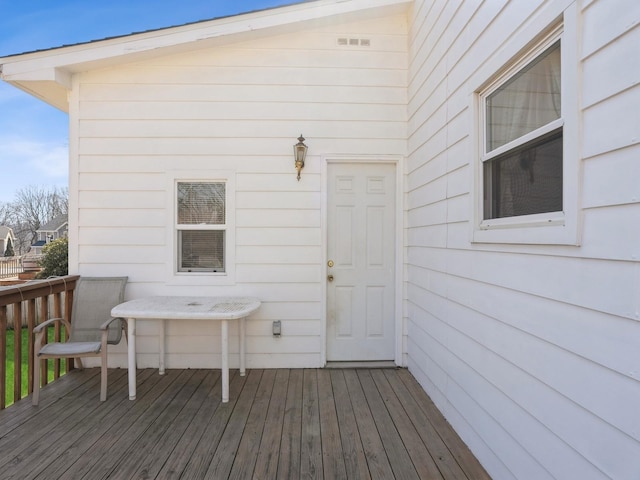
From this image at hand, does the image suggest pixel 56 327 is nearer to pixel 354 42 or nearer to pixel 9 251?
pixel 354 42

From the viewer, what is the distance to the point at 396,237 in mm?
3602

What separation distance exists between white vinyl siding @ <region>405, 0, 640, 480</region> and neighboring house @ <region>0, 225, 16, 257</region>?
25034mm

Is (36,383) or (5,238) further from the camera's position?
(5,238)

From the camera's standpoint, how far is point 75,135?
11.4 ft

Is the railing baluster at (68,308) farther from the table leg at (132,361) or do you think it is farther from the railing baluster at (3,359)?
the table leg at (132,361)

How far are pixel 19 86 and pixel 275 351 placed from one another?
3.71m

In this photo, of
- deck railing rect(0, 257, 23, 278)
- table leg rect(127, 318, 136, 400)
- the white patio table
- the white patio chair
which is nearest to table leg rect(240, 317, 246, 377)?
the white patio table

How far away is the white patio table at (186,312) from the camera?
9.25 ft

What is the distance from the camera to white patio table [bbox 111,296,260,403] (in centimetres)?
282

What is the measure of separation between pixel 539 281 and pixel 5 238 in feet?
86.4

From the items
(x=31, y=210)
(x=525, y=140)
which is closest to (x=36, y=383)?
(x=525, y=140)

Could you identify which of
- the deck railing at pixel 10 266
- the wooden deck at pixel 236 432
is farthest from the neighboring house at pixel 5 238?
the wooden deck at pixel 236 432

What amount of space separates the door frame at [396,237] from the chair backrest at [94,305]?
1.99 metres

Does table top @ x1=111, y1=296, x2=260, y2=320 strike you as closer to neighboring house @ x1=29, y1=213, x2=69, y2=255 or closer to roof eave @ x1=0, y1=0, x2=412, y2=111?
roof eave @ x1=0, y1=0, x2=412, y2=111
